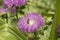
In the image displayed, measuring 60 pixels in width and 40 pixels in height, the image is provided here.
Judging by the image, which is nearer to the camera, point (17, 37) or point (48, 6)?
point (17, 37)

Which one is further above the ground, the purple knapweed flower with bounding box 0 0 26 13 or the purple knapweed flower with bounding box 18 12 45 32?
the purple knapweed flower with bounding box 0 0 26 13

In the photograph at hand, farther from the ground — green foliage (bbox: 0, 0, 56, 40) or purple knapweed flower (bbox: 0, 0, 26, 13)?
purple knapweed flower (bbox: 0, 0, 26, 13)

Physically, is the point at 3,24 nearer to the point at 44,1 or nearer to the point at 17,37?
the point at 17,37

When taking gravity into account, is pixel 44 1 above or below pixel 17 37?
above

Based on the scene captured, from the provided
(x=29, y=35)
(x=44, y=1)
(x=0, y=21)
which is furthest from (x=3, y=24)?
(x=44, y=1)

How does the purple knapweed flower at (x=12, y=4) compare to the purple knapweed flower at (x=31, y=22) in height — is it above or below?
above

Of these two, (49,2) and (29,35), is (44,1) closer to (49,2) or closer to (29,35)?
(49,2)

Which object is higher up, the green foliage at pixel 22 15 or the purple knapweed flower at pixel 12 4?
the purple knapweed flower at pixel 12 4
